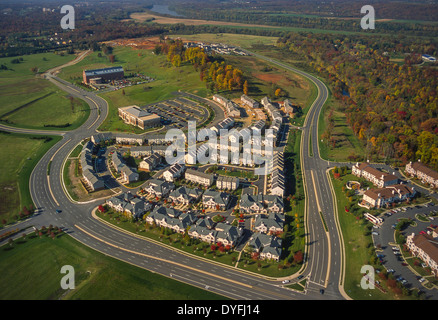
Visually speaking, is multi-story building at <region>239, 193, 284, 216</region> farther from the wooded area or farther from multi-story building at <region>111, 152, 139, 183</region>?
the wooded area

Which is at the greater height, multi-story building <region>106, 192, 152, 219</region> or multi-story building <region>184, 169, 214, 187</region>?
Answer: multi-story building <region>184, 169, 214, 187</region>

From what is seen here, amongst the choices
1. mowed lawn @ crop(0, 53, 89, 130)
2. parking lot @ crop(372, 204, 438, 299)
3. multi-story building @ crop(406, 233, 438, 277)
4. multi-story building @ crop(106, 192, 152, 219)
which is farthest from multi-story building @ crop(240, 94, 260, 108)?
multi-story building @ crop(406, 233, 438, 277)

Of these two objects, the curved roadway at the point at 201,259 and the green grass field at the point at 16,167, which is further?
the green grass field at the point at 16,167

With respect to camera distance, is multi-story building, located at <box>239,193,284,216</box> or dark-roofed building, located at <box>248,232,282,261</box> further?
multi-story building, located at <box>239,193,284,216</box>

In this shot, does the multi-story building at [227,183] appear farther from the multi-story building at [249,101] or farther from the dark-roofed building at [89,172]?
the multi-story building at [249,101]

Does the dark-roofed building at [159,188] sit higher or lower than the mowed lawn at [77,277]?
higher

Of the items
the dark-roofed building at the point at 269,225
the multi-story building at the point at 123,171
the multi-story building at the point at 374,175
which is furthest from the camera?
the multi-story building at the point at 123,171

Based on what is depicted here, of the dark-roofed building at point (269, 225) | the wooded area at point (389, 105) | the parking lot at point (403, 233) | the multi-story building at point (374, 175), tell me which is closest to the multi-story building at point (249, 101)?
the wooded area at point (389, 105)
